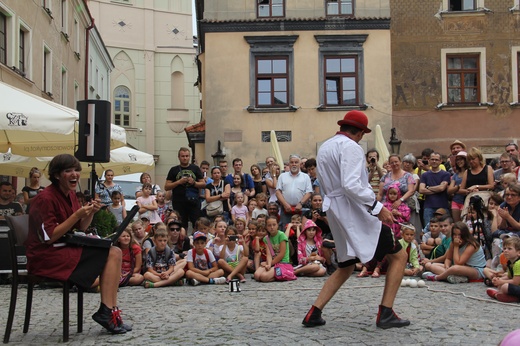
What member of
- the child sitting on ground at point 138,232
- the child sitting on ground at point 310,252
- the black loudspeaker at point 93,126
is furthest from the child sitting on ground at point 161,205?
the black loudspeaker at point 93,126

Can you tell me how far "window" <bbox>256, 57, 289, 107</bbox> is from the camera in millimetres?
25703

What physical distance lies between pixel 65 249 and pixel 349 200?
2489 mm

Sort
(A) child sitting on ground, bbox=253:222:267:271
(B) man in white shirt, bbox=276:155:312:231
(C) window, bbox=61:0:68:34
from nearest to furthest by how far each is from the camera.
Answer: (A) child sitting on ground, bbox=253:222:267:271 → (B) man in white shirt, bbox=276:155:312:231 → (C) window, bbox=61:0:68:34

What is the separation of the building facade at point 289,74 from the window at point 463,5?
7.74 feet

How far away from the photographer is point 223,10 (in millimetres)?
25703

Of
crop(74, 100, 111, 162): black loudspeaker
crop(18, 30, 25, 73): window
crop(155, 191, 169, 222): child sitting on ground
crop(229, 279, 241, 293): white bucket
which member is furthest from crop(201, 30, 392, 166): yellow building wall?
crop(74, 100, 111, 162): black loudspeaker

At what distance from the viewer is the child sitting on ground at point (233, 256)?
11.5 meters

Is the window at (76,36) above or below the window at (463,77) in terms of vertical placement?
above

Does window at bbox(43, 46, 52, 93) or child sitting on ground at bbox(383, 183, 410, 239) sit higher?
window at bbox(43, 46, 52, 93)

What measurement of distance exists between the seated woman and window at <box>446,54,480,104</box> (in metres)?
21.1

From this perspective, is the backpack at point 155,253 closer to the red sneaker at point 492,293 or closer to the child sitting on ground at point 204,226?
the child sitting on ground at point 204,226

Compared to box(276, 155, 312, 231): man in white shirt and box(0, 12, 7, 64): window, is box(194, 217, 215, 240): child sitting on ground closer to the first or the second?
box(276, 155, 312, 231): man in white shirt

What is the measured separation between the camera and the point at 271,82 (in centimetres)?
2572

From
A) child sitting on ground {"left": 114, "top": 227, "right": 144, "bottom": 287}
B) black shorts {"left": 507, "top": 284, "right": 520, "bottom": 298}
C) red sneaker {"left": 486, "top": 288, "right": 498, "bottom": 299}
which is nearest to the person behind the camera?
black shorts {"left": 507, "top": 284, "right": 520, "bottom": 298}
